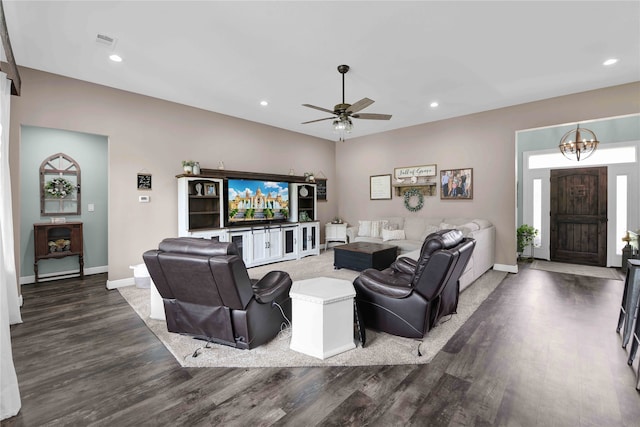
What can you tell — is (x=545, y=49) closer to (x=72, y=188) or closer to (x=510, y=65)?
(x=510, y=65)

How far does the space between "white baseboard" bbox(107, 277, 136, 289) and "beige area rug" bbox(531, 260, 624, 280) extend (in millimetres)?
7271

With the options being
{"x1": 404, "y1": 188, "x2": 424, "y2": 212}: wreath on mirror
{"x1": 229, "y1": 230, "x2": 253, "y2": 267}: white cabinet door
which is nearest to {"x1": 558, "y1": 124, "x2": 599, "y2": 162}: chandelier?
{"x1": 404, "y1": 188, "x2": 424, "y2": 212}: wreath on mirror

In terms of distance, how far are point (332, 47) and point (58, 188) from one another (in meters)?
5.07

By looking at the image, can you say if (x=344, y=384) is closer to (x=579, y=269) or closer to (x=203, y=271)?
(x=203, y=271)

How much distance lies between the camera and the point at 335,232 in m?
7.56

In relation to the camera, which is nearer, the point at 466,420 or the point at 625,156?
the point at 466,420

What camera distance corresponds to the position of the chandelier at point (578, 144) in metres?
5.14

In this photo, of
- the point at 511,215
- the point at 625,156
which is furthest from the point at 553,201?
the point at 511,215

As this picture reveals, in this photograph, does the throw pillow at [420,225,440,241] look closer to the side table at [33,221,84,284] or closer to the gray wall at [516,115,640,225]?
the gray wall at [516,115,640,225]

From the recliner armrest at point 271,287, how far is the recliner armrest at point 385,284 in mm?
745

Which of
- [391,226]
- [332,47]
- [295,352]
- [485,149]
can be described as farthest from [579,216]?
[295,352]

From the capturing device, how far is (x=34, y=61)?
11.9 ft

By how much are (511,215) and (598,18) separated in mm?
3394

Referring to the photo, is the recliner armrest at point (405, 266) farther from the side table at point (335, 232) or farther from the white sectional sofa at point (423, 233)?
the side table at point (335, 232)
